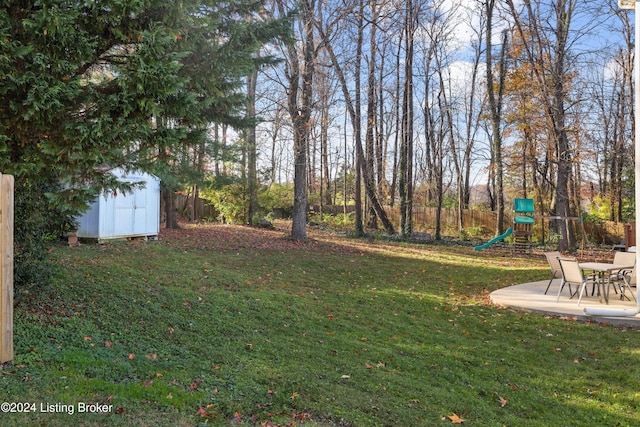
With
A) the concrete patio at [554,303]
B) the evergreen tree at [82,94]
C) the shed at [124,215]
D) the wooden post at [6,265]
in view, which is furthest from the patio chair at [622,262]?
the shed at [124,215]

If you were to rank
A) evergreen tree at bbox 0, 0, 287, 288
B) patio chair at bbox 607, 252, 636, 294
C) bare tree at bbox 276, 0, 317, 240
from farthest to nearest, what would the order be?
bare tree at bbox 276, 0, 317, 240, patio chair at bbox 607, 252, 636, 294, evergreen tree at bbox 0, 0, 287, 288

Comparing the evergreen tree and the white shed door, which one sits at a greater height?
the evergreen tree

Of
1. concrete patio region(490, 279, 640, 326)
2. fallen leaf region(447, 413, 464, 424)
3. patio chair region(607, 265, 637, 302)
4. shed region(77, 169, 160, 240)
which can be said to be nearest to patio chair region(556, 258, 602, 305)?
concrete patio region(490, 279, 640, 326)

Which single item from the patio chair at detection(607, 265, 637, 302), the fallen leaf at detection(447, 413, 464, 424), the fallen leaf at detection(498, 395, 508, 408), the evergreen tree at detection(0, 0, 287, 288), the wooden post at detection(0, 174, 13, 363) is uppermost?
the evergreen tree at detection(0, 0, 287, 288)

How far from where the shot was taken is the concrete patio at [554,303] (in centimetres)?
698

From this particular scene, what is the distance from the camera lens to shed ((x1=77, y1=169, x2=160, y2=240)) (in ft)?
35.7

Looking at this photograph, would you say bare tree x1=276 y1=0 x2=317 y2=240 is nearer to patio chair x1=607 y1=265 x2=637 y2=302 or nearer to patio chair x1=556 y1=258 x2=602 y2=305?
patio chair x1=556 y1=258 x2=602 y2=305

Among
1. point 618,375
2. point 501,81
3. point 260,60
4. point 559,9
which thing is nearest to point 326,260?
point 260,60

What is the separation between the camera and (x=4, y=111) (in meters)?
4.20

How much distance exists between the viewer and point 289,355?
4.81m

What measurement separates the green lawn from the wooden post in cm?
16

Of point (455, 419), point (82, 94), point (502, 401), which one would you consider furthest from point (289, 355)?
point (82, 94)

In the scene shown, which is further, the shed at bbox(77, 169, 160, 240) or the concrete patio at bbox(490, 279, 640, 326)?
the shed at bbox(77, 169, 160, 240)

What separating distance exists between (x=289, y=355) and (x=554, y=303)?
203 inches
